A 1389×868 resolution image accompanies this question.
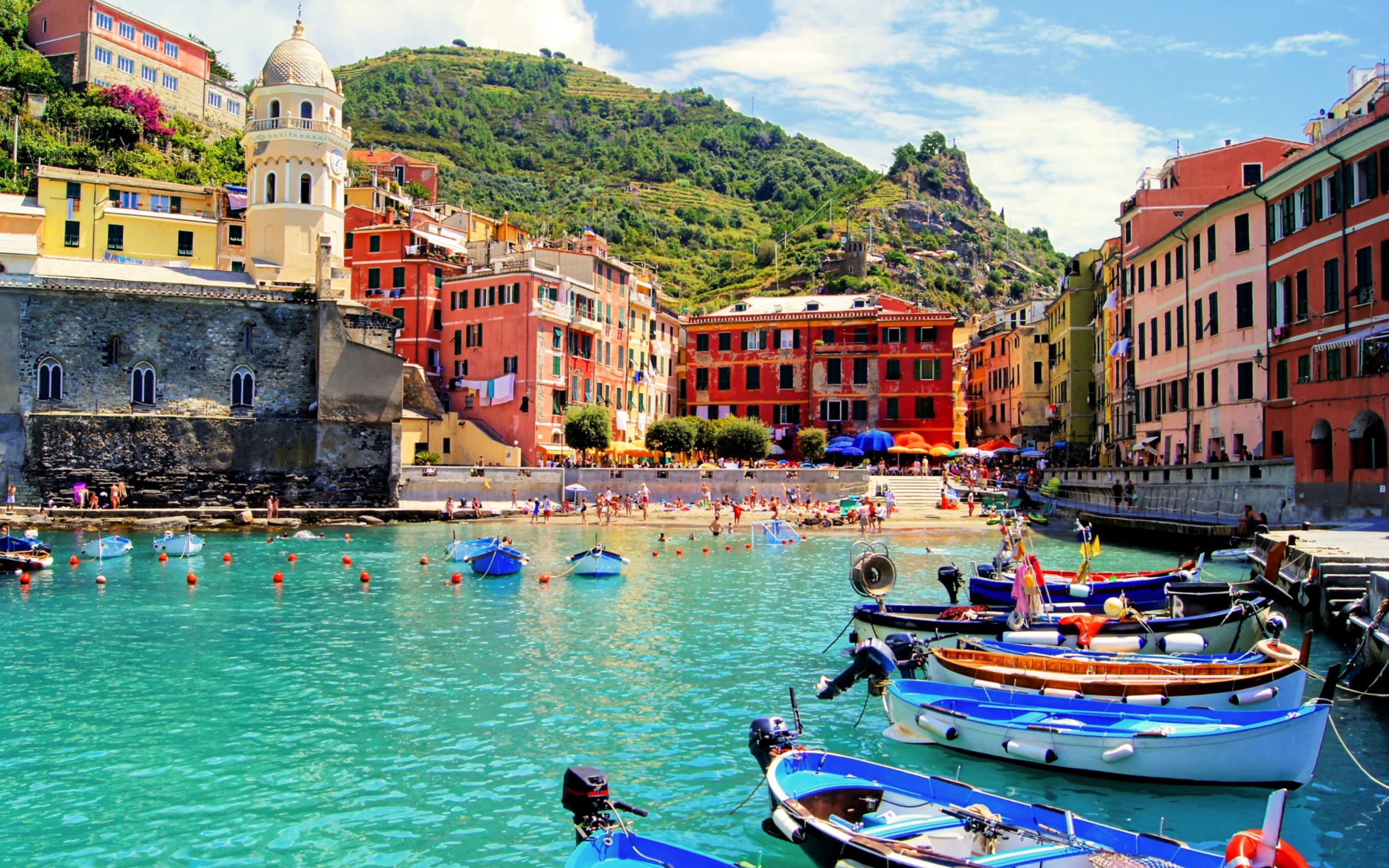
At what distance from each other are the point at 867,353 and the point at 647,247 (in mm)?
66829

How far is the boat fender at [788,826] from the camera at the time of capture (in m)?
8.88

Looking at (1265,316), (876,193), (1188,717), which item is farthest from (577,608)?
(876,193)

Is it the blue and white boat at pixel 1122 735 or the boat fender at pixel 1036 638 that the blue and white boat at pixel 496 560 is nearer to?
the boat fender at pixel 1036 638

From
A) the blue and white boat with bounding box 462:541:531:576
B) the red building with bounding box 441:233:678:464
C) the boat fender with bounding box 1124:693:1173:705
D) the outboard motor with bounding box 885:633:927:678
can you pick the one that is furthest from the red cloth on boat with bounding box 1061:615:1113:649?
the red building with bounding box 441:233:678:464

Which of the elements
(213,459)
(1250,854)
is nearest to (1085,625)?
(1250,854)

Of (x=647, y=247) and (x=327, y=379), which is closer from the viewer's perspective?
(x=327, y=379)

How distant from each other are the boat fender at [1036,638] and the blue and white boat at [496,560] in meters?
19.6

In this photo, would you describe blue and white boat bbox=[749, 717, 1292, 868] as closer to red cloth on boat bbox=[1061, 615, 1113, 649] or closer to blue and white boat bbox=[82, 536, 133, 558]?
red cloth on boat bbox=[1061, 615, 1113, 649]

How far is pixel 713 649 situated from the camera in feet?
68.8

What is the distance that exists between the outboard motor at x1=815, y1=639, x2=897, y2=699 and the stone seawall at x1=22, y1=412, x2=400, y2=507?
41.3 m

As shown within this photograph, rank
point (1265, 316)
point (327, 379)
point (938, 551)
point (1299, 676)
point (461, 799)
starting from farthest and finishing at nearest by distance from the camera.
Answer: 1. point (327, 379)
2. point (938, 551)
3. point (1265, 316)
4. point (1299, 676)
5. point (461, 799)

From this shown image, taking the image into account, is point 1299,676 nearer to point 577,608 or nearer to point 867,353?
point 577,608

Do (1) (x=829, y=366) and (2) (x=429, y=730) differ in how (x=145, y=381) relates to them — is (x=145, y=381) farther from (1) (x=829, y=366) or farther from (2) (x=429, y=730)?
(2) (x=429, y=730)

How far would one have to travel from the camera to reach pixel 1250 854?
7.69 m
